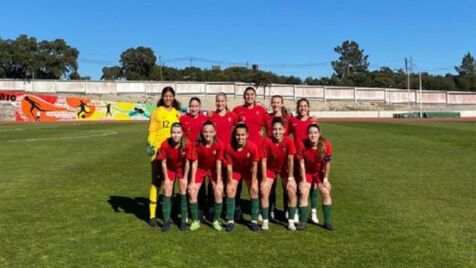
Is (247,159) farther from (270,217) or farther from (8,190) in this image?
(8,190)

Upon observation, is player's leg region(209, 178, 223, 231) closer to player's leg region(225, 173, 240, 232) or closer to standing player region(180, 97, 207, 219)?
player's leg region(225, 173, 240, 232)

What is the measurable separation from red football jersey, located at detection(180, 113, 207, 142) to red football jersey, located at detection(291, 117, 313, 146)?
1343mm

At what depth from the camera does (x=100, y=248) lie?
19.2 ft

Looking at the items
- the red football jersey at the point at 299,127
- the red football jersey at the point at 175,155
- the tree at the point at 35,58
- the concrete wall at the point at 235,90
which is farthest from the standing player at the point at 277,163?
the tree at the point at 35,58

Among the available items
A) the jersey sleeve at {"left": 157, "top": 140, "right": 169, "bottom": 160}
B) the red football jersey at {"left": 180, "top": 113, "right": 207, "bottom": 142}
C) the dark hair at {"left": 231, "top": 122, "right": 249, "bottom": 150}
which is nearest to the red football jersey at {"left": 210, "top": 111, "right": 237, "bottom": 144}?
the red football jersey at {"left": 180, "top": 113, "right": 207, "bottom": 142}

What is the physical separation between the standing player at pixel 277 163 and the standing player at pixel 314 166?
0.14m

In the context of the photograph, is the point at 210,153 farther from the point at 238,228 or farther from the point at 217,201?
the point at 238,228

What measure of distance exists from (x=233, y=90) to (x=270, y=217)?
8716 centimetres

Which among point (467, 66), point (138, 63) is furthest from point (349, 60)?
point (138, 63)

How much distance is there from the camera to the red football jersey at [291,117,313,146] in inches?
283

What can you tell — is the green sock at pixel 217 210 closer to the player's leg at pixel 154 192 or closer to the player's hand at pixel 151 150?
the player's leg at pixel 154 192

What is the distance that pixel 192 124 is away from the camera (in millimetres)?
7109

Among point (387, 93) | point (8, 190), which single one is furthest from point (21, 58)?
point (8, 190)

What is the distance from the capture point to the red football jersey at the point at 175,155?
662 centimetres
